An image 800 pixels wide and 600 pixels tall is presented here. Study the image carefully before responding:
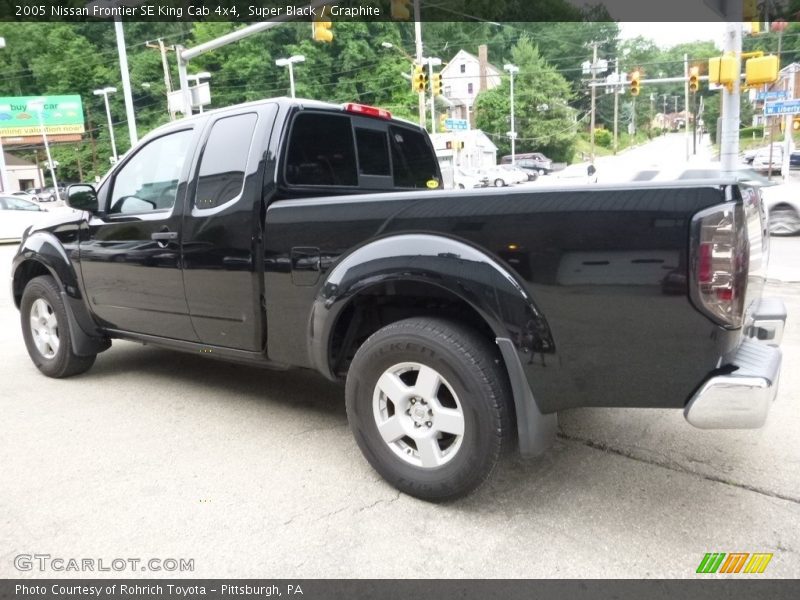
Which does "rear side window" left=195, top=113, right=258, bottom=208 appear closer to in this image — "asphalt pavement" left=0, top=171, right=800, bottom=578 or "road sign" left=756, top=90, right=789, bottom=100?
"asphalt pavement" left=0, top=171, right=800, bottom=578

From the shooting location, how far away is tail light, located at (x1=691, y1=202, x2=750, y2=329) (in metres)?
2.16

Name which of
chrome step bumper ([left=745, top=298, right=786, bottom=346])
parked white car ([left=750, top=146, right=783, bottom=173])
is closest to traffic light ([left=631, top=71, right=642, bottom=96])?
chrome step bumper ([left=745, top=298, right=786, bottom=346])

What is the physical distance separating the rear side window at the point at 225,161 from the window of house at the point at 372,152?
78 centimetres

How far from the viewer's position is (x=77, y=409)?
4230 millimetres

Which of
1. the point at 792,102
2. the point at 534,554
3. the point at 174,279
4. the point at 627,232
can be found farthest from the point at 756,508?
the point at 792,102

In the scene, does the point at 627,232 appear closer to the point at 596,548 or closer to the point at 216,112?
the point at 596,548

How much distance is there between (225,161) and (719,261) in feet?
8.69

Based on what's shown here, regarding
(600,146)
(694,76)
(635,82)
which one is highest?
(635,82)

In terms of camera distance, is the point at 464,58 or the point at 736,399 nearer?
the point at 736,399

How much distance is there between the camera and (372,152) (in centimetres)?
423

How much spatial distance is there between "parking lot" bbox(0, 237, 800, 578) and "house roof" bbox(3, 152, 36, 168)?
2823 inches

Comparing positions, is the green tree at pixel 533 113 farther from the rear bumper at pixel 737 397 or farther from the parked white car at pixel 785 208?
the rear bumper at pixel 737 397

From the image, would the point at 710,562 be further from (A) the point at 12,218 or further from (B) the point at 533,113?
(B) the point at 533,113

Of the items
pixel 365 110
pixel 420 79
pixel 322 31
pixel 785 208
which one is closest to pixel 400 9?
pixel 322 31
